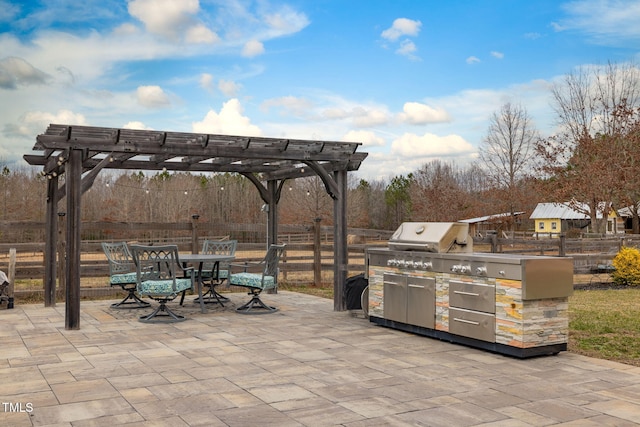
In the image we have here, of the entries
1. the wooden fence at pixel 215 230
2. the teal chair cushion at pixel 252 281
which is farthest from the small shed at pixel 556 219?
the teal chair cushion at pixel 252 281

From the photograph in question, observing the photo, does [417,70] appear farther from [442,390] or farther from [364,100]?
[442,390]

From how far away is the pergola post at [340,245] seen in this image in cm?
885

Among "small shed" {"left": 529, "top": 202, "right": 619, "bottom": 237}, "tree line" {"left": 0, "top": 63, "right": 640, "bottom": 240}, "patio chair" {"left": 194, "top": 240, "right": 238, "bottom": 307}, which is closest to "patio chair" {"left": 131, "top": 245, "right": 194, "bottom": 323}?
"patio chair" {"left": 194, "top": 240, "right": 238, "bottom": 307}

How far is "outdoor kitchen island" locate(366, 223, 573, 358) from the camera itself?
5.60 metres

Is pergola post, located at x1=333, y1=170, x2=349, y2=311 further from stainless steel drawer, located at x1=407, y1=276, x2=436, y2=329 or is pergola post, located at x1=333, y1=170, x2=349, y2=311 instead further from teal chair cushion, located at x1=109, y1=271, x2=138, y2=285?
teal chair cushion, located at x1=109, y1=271, x2=138, y2=285

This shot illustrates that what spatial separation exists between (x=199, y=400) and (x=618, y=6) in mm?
15576

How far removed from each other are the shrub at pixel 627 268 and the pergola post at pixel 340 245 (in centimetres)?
711

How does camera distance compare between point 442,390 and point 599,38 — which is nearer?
point 442,390

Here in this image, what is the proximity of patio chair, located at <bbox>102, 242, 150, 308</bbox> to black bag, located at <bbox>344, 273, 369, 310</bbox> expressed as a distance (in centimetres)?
300

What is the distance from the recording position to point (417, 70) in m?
14.6

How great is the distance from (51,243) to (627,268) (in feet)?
36.1

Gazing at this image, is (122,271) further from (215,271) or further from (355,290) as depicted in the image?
(355,290)

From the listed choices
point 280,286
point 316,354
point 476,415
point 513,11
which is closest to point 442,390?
point 476,415

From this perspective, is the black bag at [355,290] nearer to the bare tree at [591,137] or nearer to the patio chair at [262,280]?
the patio chair at [262,280]
